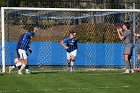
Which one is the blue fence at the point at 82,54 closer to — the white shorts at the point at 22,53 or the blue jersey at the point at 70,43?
the blue jersey at the point at 70,43

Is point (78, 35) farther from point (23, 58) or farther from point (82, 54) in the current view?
point (23, 58)

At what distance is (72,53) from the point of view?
20.8 metres

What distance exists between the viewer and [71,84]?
47.3 feet

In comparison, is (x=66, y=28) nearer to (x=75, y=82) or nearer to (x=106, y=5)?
(x=106, y=5)

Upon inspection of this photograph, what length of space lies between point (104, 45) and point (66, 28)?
3137mm

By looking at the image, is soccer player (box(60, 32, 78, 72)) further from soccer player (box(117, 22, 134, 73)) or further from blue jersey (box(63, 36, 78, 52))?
soccer player (box(117, 22, 134, 73))

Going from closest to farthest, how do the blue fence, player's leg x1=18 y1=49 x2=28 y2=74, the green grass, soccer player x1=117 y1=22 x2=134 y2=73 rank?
the green grass
player's leg x1=18 y1=49 x2=28 y2=74
soccer player x1=117 y1=22 x2=134 y2=73
the blue fence

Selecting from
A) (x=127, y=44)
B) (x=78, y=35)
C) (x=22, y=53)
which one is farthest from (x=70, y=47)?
(x=78, y=35)

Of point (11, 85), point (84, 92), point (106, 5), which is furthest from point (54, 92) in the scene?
point (106, 5)

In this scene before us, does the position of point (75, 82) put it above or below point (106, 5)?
below

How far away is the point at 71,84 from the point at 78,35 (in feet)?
35.5

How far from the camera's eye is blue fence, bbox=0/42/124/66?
22578 mm

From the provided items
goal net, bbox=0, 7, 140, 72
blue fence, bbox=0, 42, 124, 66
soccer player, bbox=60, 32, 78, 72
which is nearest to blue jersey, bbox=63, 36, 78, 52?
soccer player, bbox=60, 32, 78, 72

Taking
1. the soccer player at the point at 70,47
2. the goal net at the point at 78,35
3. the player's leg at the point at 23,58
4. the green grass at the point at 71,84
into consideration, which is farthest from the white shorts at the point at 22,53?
the soccer player at the point at 70,47
